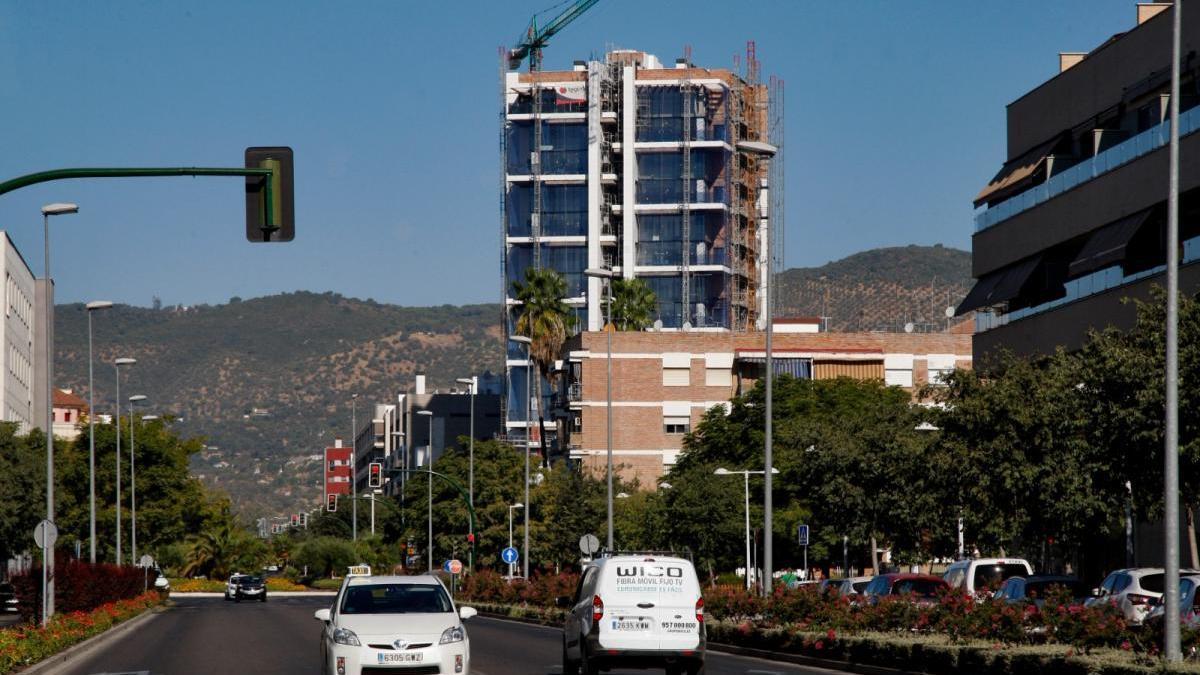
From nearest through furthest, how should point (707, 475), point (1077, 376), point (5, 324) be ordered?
point (1077, 376), point (707, 475), point (5, 324)

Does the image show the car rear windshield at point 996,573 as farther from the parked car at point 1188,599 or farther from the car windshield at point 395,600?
the car windshield at point 395,600

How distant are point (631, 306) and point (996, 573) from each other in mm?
78385

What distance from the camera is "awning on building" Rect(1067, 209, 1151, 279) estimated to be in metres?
49.1

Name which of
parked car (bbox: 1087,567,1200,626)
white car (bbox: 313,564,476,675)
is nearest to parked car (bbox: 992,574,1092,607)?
parked car (bbox: 1087,567,1200,626)

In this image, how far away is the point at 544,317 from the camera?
102m

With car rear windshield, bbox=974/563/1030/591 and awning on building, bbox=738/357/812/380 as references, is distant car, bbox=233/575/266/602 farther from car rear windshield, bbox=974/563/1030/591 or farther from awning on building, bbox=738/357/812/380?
car rear windshield, bbox=974/563/1030/591

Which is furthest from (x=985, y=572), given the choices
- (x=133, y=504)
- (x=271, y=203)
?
(x=133, y=504)

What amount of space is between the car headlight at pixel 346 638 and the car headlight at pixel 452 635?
101cm

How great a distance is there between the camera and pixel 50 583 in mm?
43312

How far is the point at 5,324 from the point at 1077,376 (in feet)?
242

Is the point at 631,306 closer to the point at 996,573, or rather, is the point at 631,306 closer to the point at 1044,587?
the point at 996,573

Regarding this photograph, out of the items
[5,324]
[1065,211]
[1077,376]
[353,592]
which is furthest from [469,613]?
[5,324]

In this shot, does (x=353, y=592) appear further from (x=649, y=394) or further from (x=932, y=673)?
(x=649, y=394)

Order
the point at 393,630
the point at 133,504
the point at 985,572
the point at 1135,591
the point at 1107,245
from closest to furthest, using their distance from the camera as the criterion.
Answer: the point at 393,630
the point at 1135,591
the point at 985,572
the point at 1107,245
the point at 133,504
